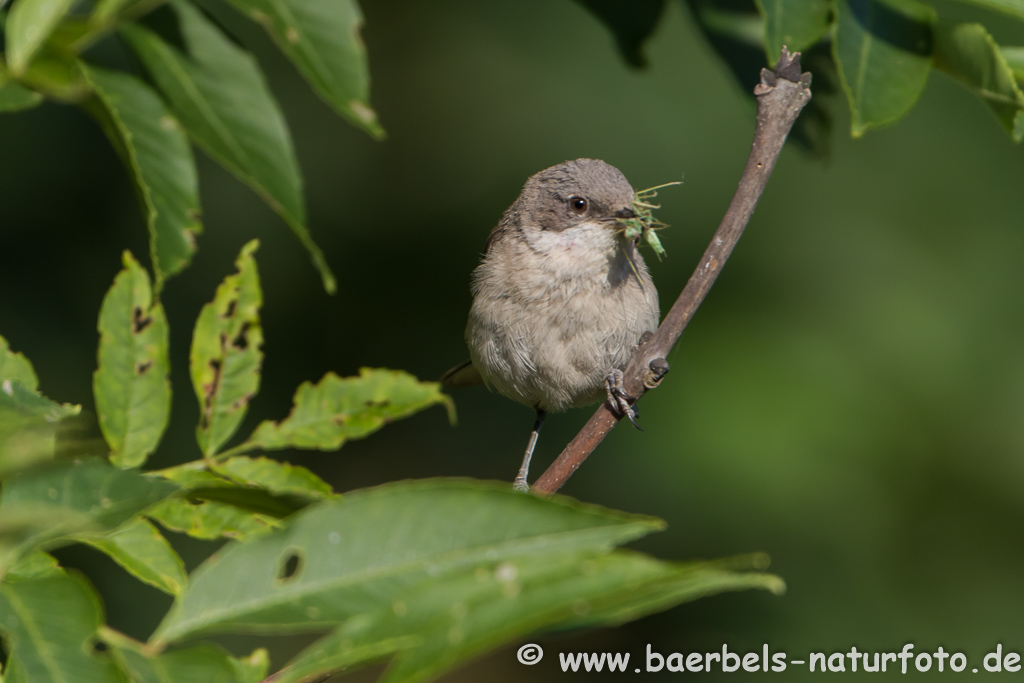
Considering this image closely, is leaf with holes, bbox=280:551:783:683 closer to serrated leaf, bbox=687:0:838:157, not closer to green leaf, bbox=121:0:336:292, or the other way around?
green leaf, bbox=121:0:336:292

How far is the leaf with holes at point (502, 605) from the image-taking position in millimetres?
858

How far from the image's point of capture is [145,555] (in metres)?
1.40

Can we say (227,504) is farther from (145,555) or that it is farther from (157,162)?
(157,162)

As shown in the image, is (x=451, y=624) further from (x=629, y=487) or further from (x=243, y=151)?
(x=629, y=487)

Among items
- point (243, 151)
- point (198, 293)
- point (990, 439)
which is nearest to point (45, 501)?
point (243, 151)

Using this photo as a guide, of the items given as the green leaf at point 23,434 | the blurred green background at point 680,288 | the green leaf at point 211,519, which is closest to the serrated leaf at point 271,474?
the green leaf at point 211,519

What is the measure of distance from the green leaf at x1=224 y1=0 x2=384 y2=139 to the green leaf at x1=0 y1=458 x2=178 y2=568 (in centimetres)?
63

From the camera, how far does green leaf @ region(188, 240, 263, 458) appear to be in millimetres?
1629

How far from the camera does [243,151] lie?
146 centimetres

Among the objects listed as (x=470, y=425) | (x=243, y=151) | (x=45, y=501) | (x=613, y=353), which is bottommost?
(x=470, y=425)

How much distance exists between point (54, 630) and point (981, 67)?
1861 mm

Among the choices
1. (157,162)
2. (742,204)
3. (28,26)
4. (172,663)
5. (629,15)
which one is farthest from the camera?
(629,15)

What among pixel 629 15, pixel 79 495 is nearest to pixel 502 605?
pixel 79 495

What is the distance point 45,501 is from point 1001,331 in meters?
4.94
